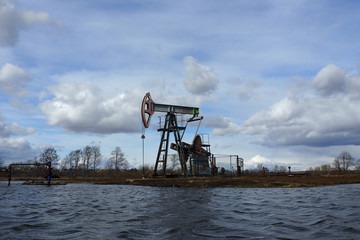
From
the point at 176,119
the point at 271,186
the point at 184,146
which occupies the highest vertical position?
the point at 176,119

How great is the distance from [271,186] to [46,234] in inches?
830

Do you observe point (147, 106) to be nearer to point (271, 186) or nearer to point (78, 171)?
point (271, 186)

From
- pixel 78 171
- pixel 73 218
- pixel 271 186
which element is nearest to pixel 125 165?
pixel 78 171

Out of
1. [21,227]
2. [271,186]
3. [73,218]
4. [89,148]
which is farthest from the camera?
A: [89,148]

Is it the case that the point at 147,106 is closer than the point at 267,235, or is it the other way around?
the point at 267,235

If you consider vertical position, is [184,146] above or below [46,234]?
above

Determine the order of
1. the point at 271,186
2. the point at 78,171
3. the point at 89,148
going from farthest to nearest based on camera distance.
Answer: the point at 89,148
the point at 78,171
the point at 271,186

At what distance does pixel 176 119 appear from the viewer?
131ft

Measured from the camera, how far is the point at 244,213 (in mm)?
11242

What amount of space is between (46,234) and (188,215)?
16.7ft

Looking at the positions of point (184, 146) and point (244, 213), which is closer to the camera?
point (244, 213)

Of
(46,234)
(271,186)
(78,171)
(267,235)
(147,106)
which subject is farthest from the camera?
(78,171)

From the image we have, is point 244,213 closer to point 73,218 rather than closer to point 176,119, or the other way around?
point 73,218

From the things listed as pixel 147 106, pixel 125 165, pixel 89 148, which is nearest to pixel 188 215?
pixel 147 106
